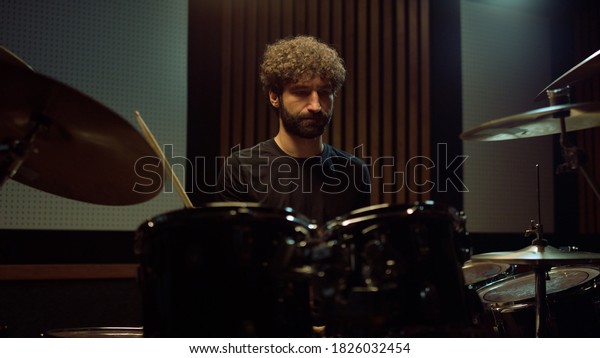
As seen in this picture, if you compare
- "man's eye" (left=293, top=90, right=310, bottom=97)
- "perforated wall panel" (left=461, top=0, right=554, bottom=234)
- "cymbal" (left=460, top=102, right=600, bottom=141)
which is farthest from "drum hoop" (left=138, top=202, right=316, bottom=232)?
"perforated wall panel" (left=461, top=0, right=554, bottom=234)

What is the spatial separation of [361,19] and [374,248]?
2.95 meters

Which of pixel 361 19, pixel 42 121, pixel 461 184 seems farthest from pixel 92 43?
pixel 461 184

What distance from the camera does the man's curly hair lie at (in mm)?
2402

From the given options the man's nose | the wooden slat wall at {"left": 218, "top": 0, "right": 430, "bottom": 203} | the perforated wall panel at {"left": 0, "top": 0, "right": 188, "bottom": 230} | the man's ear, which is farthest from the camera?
the wooden slat wall at {"left": 218, "top": 0, "right": 430, "bottom": 203}

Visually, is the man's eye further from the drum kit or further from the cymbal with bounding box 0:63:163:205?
the drum kit

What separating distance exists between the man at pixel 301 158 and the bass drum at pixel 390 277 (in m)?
0.97

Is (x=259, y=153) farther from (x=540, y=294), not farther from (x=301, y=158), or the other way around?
(x=540, y=294)

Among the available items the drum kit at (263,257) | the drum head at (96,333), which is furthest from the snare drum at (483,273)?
the drum head at (96,333)

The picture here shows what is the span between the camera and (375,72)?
400 cm

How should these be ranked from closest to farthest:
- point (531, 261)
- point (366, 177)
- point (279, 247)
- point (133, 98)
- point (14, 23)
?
point (279, 247)
point (531, 261)
point (366, 177)
point (14, 23)
point (133, 98)

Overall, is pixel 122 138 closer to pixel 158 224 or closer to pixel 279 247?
pixel 158 224

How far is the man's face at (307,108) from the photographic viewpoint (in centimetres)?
229

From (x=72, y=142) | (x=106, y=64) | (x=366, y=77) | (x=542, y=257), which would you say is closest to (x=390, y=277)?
(x=542, y=257)

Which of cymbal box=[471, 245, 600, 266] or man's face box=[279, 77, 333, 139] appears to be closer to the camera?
cymbal box=[471, 245, 600, 266]
